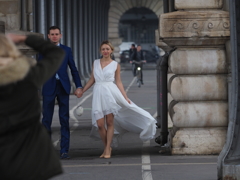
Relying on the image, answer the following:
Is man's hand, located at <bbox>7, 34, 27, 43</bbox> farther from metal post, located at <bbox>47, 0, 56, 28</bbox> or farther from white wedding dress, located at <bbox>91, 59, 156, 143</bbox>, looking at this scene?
metal post, located at <bbox>47, 0, 56, 28</bbox>

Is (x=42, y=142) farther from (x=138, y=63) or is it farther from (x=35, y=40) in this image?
(x=138, y=63)

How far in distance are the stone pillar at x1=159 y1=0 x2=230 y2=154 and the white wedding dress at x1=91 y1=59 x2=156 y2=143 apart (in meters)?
0.55

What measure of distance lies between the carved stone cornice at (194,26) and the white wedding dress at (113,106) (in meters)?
0.88

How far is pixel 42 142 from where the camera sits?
367 cm

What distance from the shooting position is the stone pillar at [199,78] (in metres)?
8.91

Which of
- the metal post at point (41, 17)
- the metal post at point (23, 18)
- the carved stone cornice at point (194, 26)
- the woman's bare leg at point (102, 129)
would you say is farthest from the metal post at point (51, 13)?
the carved stone cornice at point (194, 26)

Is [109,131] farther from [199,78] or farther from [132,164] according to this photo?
[199,78]

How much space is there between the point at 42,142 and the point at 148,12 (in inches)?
3116

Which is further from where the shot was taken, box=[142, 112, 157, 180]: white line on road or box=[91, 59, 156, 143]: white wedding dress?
box=[91, 59, 156, 143]: white wedding dress

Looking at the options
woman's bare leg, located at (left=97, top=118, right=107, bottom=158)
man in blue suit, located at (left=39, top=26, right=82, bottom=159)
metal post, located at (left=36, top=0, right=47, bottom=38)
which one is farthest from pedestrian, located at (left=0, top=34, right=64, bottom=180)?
metal post, located at (left=36, top=0, right=47, bottom=38)

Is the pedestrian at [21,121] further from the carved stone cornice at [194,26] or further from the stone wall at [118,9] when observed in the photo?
the stone wall at [118,9]

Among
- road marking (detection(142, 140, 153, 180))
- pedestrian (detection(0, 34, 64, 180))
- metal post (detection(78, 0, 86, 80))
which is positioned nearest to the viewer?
pedestrian (detection(0, 34, 64, 180))

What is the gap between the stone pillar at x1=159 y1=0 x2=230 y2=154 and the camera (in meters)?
8.91

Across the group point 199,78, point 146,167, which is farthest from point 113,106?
point 146,167
